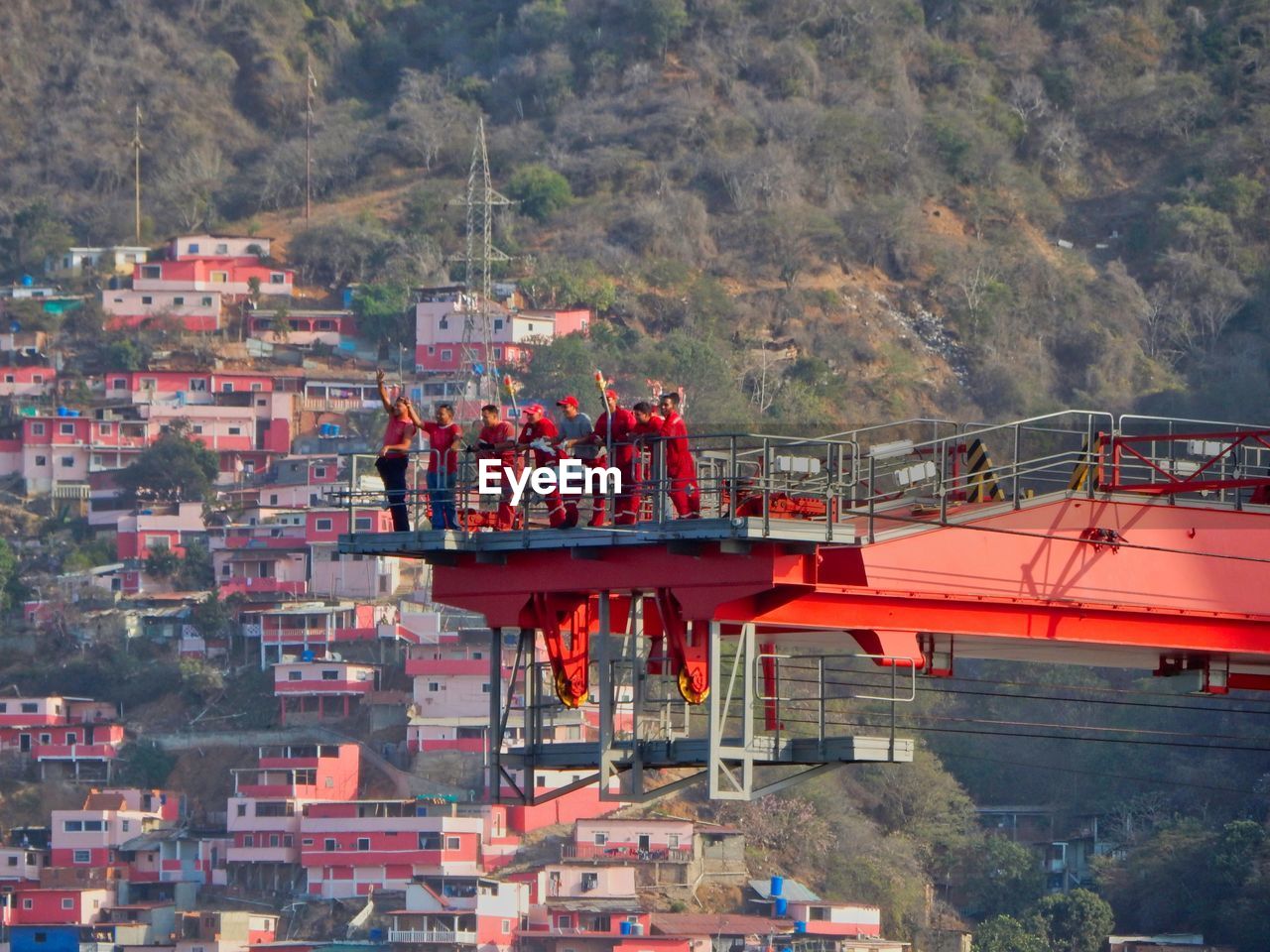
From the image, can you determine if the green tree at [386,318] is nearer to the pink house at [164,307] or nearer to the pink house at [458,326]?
the pink house at [458,326]

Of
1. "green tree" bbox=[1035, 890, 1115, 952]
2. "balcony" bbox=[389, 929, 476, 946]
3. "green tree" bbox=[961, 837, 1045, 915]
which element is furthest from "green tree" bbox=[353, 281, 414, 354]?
"green tree" bbox=[1035, 890, 1115, 952]

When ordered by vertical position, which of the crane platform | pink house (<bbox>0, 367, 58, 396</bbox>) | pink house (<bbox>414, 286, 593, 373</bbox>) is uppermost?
pink house (<bbox>414, 286, 593, 373</bbox>)

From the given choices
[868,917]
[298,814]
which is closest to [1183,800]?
[868,917]

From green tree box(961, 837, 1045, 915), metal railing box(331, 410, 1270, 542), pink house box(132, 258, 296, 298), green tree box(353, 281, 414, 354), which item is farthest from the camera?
pink house box(132, 258, 296, 298)

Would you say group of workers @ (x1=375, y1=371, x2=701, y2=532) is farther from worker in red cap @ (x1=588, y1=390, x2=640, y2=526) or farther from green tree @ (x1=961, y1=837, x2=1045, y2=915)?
green tree @ (x1=961, y1=837, x2=1045, y2=915)

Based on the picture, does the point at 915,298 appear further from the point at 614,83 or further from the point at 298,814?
the point at 298,814

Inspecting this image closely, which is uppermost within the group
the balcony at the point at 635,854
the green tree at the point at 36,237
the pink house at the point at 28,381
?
the green tree at the point at 36,237

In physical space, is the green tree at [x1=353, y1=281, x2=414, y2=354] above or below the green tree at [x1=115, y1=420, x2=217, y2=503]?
above

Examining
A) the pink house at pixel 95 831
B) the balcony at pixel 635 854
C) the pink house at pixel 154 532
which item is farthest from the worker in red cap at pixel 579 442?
the pink house at pixel 154 532
